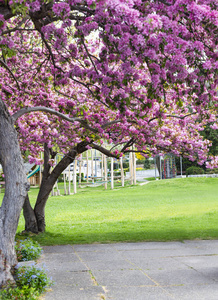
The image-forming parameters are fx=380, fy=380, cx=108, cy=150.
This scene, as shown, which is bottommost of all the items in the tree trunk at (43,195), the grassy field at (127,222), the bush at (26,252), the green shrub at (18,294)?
the grassy field at (127,222)

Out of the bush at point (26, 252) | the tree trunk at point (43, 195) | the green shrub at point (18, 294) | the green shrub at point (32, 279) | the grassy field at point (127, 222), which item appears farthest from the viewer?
the tree trunk at point (43, 195)

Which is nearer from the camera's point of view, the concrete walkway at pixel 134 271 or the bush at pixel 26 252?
the concrete walkway at pixel 134 271

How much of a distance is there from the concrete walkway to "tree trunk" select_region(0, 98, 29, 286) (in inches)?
30.1

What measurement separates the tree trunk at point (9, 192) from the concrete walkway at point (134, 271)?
0.77 metres

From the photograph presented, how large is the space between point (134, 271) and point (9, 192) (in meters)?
2.60

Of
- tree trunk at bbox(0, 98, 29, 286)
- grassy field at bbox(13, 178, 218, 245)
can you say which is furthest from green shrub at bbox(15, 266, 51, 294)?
grassy field at bbox(13, 178, 218, 245)

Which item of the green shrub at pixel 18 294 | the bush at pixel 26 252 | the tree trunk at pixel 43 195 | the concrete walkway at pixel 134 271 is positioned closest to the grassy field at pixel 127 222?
the tree trunk at pixel 43 195

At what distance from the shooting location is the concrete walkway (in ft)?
17.1

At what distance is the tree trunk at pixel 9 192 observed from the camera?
524 cm

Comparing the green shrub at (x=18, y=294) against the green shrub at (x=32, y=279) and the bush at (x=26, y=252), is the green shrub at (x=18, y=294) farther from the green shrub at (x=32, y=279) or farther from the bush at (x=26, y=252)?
the bush at (x=26, y=252)

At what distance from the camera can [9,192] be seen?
18.1ft

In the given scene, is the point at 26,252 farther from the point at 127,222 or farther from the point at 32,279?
the point at 127,222

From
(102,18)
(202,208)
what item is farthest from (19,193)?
(202,208)

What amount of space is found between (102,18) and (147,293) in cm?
380
